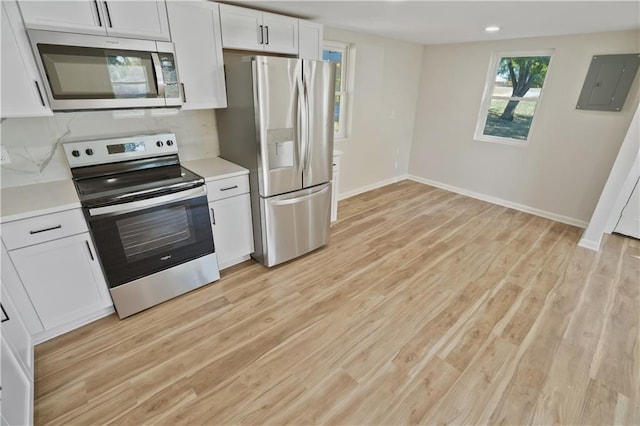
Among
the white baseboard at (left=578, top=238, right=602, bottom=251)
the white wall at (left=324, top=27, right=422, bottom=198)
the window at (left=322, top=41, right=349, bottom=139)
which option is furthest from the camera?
the white wall at (left=324, top=27, right=422, bottom=198)

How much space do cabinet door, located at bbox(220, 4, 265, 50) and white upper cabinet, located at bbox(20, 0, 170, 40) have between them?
422 millimetres

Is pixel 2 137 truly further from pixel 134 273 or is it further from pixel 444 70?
pixel 444 70

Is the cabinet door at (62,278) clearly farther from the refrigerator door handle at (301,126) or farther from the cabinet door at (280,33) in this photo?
the cabinet door at (280,33)

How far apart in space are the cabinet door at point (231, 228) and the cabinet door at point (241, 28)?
3.97 feet

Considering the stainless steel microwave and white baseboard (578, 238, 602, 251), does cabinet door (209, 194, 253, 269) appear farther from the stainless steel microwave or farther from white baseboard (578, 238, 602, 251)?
white baseboard (578, 238, 602, 251)

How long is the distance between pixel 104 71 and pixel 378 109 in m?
3.38

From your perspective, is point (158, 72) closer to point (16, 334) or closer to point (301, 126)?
point (301, 126)

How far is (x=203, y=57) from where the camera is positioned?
2217 mm

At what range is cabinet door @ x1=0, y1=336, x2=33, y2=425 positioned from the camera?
1257 mm

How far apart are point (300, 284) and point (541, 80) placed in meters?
3.90

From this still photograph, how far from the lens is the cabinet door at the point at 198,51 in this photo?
206 centimetres

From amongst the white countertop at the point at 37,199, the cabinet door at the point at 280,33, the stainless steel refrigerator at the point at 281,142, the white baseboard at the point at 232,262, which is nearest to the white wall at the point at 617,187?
the stainless steel refrigerator at the point at 281,142

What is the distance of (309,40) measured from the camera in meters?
2.79

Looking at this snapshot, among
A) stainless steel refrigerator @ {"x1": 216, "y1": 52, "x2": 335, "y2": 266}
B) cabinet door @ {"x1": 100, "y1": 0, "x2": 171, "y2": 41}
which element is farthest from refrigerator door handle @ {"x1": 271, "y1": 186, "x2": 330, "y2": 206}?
cabinet door @ {"x1": 100, "y1": 0, "x2": 171, "y2": 41}
